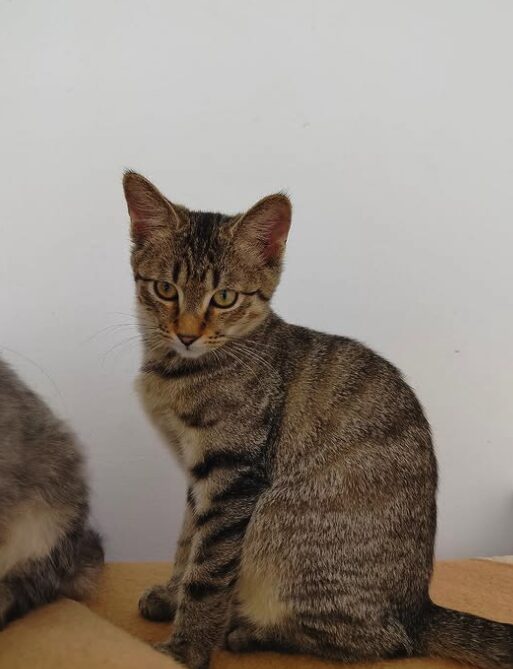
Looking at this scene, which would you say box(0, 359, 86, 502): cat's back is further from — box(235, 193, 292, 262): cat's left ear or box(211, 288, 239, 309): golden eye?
box(235, 193, 292, 262): cat's left ear

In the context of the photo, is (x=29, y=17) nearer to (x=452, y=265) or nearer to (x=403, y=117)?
(x=403, y=117)

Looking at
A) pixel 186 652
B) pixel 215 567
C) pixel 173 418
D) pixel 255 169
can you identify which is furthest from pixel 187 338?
pixel 255 169

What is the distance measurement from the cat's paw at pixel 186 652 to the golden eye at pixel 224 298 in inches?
22.2

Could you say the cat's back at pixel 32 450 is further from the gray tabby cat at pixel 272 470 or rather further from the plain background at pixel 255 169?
the plain background at pixel 255 169

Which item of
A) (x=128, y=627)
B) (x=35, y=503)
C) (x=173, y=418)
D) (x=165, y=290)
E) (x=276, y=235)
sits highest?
(x=276, y=235)

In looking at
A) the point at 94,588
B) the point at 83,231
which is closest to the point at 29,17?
the point at 83,231

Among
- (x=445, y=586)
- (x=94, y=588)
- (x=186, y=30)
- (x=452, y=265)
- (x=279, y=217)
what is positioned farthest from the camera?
(x=452, y=265)

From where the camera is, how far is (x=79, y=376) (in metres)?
1.62

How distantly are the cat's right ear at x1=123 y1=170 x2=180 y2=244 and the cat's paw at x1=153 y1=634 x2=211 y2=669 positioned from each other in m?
0.69

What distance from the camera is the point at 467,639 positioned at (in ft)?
3.59

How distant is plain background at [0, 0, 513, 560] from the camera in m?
1.55

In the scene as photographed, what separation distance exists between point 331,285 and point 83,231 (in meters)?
0.62

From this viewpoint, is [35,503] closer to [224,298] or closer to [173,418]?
[173,418]

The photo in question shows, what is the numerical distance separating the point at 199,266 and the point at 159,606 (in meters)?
0.67
